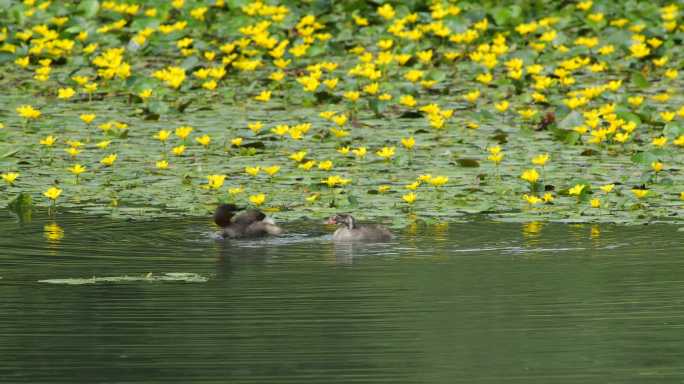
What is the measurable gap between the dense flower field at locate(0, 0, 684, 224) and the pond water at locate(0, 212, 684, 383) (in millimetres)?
895

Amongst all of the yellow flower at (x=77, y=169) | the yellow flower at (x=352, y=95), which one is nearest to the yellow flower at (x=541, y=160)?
the yellow flower at (x=352, y=95)

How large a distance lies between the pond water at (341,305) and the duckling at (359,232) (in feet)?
0.36

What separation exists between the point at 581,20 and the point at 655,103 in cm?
314

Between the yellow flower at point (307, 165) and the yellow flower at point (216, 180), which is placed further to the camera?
the yellow flower at point (307, 165)

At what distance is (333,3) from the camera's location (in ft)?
65.3

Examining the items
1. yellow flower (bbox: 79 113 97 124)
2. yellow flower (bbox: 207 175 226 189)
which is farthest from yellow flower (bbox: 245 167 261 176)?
yellow flower (bbox: 79 113 97 124)

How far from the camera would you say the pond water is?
7773mm

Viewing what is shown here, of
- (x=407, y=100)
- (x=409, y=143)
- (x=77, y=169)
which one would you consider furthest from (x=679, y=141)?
(x=77, y=169)

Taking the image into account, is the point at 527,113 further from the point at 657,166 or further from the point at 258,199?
the point at 258,199

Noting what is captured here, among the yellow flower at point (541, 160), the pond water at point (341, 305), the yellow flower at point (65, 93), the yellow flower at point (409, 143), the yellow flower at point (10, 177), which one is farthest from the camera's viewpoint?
the yellow flower at point (65, 93)

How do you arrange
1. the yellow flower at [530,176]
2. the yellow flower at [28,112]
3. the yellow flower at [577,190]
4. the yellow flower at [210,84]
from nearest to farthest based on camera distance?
the yellow flower at [577,190]
the yellow flower at [530,176]
the yellow flower at [28,112]
the yellow flower at [210,84]

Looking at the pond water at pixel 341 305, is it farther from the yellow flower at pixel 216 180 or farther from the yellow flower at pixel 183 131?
the yellow flower at pixel 183 131

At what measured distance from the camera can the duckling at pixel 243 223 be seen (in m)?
11.9

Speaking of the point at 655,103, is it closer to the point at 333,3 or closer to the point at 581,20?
the point at 581,20
